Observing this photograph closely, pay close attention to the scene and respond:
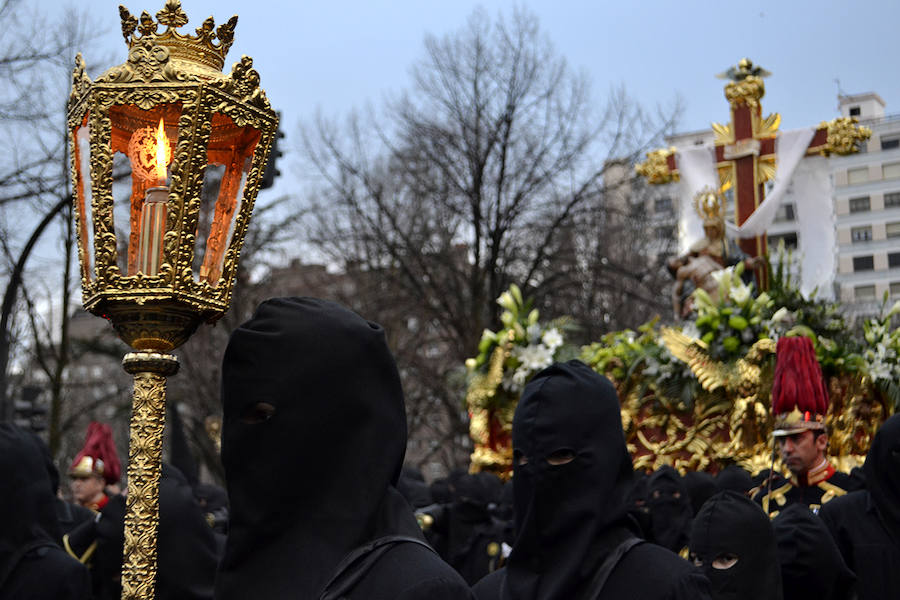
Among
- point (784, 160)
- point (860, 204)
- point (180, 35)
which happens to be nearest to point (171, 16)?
point (180, 35)

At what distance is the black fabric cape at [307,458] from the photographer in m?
2.86

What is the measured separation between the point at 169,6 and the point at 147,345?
41.6 inches

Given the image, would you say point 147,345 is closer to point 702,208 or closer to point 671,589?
point 671,589

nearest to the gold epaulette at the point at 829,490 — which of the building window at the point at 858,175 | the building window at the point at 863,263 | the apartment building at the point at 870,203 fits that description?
the apartment building at the point at 870,203

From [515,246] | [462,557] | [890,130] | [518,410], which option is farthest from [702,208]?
[890,130]

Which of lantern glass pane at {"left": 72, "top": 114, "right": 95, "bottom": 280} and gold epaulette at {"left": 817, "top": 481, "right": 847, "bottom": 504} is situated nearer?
lantern glass pane at {"left": 72, "top": 114, "right": 95, "bottom": 280}

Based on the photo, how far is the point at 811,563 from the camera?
5754mm

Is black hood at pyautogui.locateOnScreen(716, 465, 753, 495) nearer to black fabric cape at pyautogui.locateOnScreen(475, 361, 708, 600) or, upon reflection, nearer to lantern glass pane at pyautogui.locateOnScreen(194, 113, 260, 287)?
black fabric cape at pyautogui.locateOnScreen(475, 361, 708, 600)

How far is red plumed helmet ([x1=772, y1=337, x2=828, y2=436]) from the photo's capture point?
823cm

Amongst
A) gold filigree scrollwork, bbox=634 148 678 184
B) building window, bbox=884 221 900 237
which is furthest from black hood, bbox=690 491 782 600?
building window, bbox=884 221 900 237

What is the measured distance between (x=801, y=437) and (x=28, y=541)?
16.7ft

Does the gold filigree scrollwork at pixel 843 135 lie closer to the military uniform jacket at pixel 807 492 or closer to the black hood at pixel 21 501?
the military uniform jacket at pixel 807 492

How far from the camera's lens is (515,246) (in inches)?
884

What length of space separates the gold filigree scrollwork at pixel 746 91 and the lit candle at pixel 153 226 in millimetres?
12955
